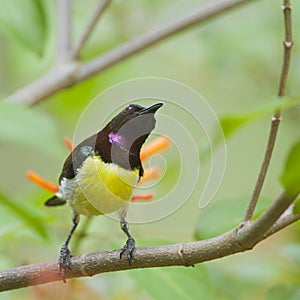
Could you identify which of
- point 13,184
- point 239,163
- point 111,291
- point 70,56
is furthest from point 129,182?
Answer: point 13,184

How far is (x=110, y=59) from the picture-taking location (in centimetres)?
220

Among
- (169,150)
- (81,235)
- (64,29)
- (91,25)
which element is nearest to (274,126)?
(81,235)

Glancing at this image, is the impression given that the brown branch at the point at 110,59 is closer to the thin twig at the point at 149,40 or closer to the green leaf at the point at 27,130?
the thin twig at the point at 149,40

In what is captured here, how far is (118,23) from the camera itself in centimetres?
315

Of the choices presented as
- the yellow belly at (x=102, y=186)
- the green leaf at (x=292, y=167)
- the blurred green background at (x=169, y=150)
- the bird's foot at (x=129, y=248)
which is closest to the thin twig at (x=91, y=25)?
the blurred green background at (x=169, y=150)

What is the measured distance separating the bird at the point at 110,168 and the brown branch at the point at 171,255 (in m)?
0.03

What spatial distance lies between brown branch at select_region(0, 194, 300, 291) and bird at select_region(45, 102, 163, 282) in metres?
0.03

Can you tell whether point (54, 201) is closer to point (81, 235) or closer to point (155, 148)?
point (81, 235)

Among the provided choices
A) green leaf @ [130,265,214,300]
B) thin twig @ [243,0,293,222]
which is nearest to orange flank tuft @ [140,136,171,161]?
green leaf @ [130,265,214,300]

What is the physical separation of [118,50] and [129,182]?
0.88m

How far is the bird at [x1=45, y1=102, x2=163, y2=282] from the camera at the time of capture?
1332 mm

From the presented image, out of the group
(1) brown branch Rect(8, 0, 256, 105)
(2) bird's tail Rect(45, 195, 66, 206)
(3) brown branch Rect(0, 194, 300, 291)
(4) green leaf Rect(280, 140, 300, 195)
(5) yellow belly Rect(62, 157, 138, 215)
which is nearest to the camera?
(4) green leaf Rect(280, 140, 300, 195)

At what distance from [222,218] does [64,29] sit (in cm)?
108

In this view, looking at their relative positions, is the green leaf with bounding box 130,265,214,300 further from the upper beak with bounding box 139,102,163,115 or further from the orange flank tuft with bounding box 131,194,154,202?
the upper beak with bounding box 139,102,163,115
